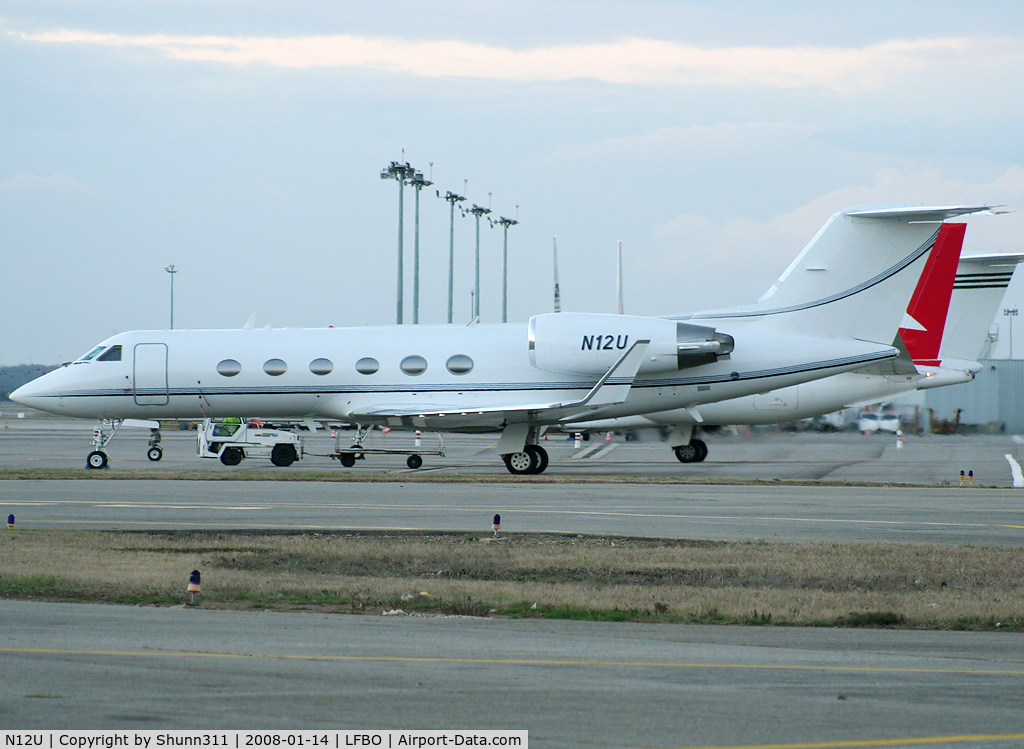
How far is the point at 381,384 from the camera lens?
29359 mm

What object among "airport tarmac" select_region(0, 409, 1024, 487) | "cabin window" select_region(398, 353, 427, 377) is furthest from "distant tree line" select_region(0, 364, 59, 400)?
"cabin window" select_region(398, 353, 427, 377)

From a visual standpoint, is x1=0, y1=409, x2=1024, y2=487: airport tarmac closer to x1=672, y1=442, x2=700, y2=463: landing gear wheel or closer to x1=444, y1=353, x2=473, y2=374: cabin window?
x1=672, y1=442, x2=700, y2=463: landing gear wheel

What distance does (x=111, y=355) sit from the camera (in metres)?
30.7

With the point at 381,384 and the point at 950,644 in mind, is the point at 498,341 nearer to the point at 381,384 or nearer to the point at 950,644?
the point at 381,384

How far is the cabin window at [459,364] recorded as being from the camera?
95.3 feet

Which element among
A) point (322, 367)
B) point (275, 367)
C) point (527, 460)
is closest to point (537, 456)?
point (527, 460)

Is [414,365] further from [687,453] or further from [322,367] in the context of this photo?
[687,453]

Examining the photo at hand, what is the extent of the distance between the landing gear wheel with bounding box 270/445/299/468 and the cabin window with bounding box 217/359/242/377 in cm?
436

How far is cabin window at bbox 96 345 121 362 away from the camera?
30609 millimetres

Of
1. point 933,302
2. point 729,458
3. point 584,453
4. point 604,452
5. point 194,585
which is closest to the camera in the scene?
point 194,585

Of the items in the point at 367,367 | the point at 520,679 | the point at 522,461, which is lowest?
the point at 520,679

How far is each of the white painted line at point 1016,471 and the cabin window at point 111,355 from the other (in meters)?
23.8

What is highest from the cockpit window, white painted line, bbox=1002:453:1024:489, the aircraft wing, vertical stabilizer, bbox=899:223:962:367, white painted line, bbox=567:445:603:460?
vertical stabilizer, bbox=899:223:962:367

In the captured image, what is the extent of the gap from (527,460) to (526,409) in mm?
1961
